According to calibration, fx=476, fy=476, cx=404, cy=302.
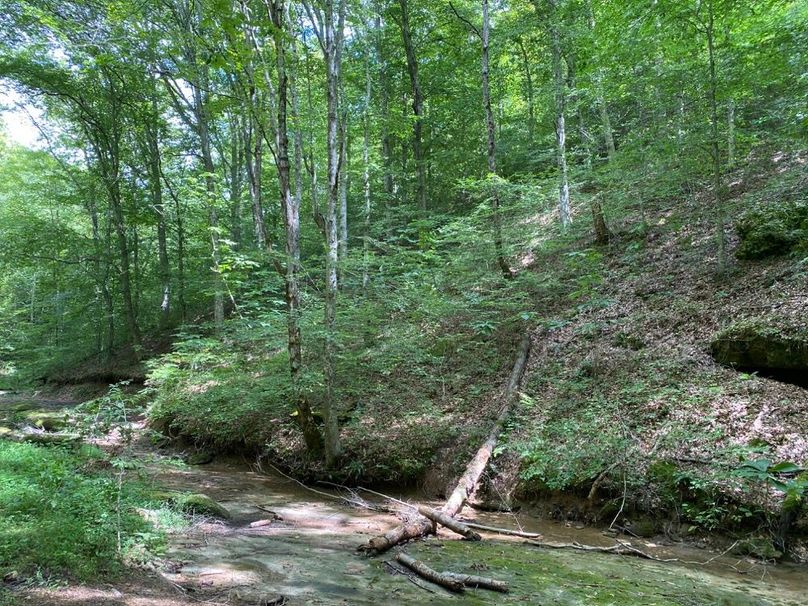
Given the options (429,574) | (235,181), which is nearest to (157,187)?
(235,181)

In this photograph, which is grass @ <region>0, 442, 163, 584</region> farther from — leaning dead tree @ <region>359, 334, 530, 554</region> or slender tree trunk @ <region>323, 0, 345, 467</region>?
slender tree trunk @ <region>323, 0, 345, 467</region>

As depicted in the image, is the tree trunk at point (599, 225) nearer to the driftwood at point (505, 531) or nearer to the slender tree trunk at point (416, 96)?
the slender tree trunk at point (416, 96)

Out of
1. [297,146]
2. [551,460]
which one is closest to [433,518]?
[551,460]

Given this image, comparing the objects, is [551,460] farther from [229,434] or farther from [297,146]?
[297,146]

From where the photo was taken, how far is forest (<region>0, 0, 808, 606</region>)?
4.69m

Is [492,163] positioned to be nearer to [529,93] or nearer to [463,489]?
[463,489]

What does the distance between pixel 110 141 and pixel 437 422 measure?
1872cm

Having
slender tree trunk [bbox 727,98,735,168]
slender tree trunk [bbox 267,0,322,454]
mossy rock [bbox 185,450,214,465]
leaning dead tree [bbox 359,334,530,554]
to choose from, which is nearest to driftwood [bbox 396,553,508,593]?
leaning dead tree [bbox 359,334,530,554]

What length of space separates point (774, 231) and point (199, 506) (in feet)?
35.6

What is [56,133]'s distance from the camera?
21297 mm

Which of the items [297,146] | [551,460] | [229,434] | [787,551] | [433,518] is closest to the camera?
[787,551]

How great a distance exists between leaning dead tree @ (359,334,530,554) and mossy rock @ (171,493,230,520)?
2.41m

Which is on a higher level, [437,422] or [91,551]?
[437,422]

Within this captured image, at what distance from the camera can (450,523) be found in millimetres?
5996
